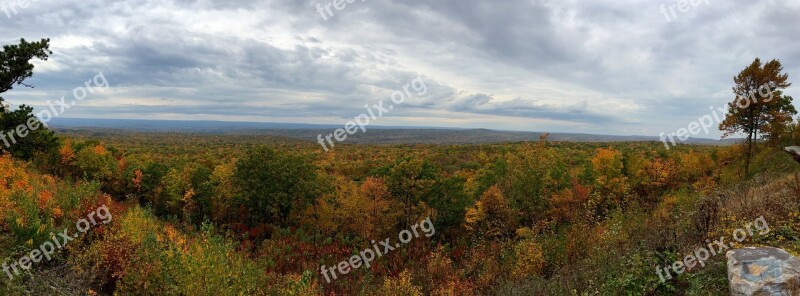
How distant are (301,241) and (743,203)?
30.9 metres

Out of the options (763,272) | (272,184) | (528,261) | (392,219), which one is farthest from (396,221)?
(763,272)

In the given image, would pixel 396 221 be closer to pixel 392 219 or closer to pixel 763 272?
pixel 392 219

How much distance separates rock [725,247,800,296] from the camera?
23.9ft

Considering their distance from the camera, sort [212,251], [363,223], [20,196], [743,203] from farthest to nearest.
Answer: [363,223] < [20,196] < [212,251] < [743,203]

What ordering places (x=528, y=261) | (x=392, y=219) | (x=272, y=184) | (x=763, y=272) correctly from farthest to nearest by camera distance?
(x=272, y=184) < (x=392, y=219) < (x=528, y=261) < (x=763, y=272)

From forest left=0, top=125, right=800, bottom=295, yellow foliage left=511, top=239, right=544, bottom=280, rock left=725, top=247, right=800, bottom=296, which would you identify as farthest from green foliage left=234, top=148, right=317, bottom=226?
rock left=725, top=247, right=800, bottom=296

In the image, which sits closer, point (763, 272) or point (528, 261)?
point (763, 272)

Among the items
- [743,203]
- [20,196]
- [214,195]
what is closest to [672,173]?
[743,203]

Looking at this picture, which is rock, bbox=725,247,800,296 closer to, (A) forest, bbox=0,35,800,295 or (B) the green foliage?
(A) forest, bbox=0,35,800,295

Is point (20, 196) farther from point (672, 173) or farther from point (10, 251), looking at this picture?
point (672, 173)

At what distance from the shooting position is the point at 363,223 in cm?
3791

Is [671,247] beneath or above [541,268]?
above

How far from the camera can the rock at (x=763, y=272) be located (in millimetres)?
7281

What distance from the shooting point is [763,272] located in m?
7.61
